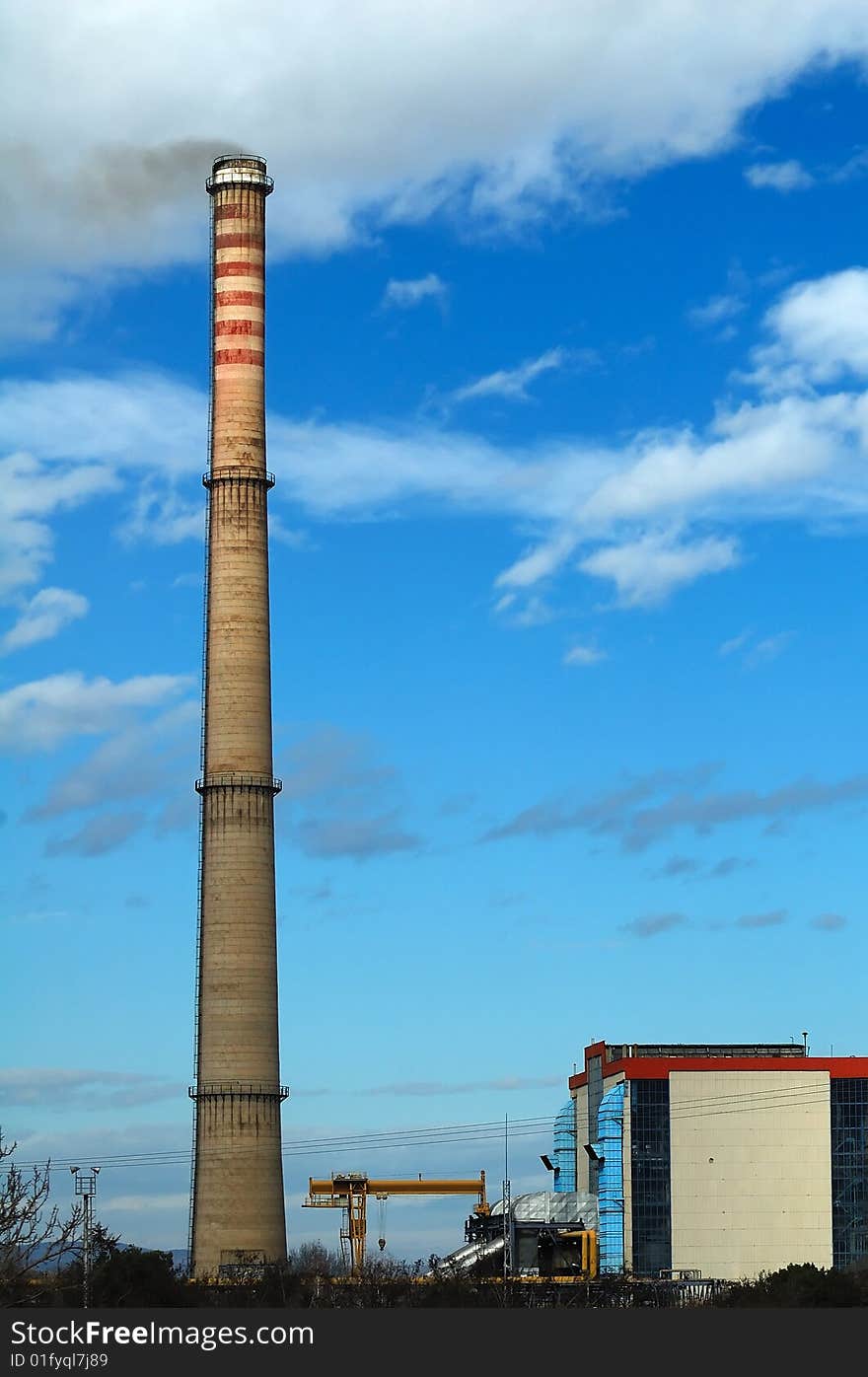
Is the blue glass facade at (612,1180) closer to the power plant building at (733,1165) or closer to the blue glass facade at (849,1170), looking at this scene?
the power plant building at (733,1165)

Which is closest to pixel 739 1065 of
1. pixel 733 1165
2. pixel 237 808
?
pixel 733 1165

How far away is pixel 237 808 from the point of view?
288 ft

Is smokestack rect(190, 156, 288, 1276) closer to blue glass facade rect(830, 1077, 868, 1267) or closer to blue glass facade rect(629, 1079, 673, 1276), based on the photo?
blue glass facade rect(629, 1079, 673, 1276)

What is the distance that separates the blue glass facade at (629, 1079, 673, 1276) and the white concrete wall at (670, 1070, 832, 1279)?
489 mm

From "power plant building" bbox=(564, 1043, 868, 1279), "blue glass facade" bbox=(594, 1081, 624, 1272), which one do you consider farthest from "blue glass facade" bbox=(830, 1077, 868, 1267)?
"blue glass facade" bbox=(594, 1081, 624, 1272)

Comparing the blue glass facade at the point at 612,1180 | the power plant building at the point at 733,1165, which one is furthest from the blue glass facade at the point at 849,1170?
the blue glass facade at the point at 612,1180

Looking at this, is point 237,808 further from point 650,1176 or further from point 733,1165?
point 733,1165

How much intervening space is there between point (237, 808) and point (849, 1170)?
1753 inches

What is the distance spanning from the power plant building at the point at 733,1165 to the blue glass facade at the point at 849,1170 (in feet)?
0.18

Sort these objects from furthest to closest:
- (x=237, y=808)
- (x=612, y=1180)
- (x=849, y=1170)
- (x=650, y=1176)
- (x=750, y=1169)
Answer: (x=849, y=1170) → (x=612, y=1180) → (x=750, y=1169) → (x=650, y=1176) → (x=237, y=808)

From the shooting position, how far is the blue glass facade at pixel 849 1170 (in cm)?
11069

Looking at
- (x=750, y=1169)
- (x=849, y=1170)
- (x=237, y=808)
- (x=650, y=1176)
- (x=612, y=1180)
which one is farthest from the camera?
(x=849, y=1170)

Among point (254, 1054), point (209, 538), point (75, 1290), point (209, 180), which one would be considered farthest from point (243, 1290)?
point (209, 180)

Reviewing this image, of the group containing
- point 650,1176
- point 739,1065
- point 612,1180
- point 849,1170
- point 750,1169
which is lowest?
point 612,1180
